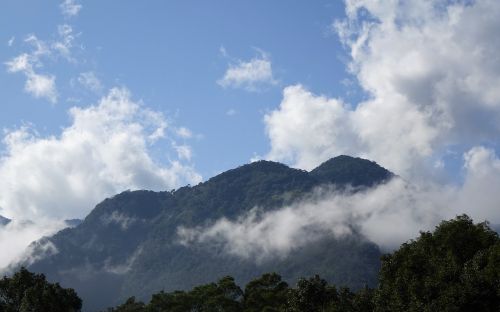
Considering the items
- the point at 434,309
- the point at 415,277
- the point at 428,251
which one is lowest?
the point at 434,309

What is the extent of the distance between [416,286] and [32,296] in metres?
49.9

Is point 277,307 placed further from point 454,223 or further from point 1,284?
point 1,284

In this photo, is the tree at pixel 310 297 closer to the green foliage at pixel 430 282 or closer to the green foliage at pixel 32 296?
the green foliage at pixel 430 282

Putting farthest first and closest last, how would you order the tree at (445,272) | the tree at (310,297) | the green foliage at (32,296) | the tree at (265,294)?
the tree at (265,294) → the green foliage at (32,296) → the tree at (310,297) → the tree at (445,272)

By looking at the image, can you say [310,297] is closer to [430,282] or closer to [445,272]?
[430,282]

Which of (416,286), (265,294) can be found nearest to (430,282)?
(416,286)

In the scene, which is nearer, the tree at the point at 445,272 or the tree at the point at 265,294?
the tree at the point at 445,272

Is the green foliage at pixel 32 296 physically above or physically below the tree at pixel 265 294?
below

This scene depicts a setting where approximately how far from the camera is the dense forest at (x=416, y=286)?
61.3 metres

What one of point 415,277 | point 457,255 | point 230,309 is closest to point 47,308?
point 230,309

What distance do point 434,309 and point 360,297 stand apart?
17.3 metres

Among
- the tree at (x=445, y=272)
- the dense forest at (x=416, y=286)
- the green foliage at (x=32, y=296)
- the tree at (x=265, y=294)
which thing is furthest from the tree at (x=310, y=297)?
the green foliage at (x=32, y=296)

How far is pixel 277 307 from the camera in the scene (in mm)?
95250

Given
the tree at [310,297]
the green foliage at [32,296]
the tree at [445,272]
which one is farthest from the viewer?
the green foliage at [32,296]
